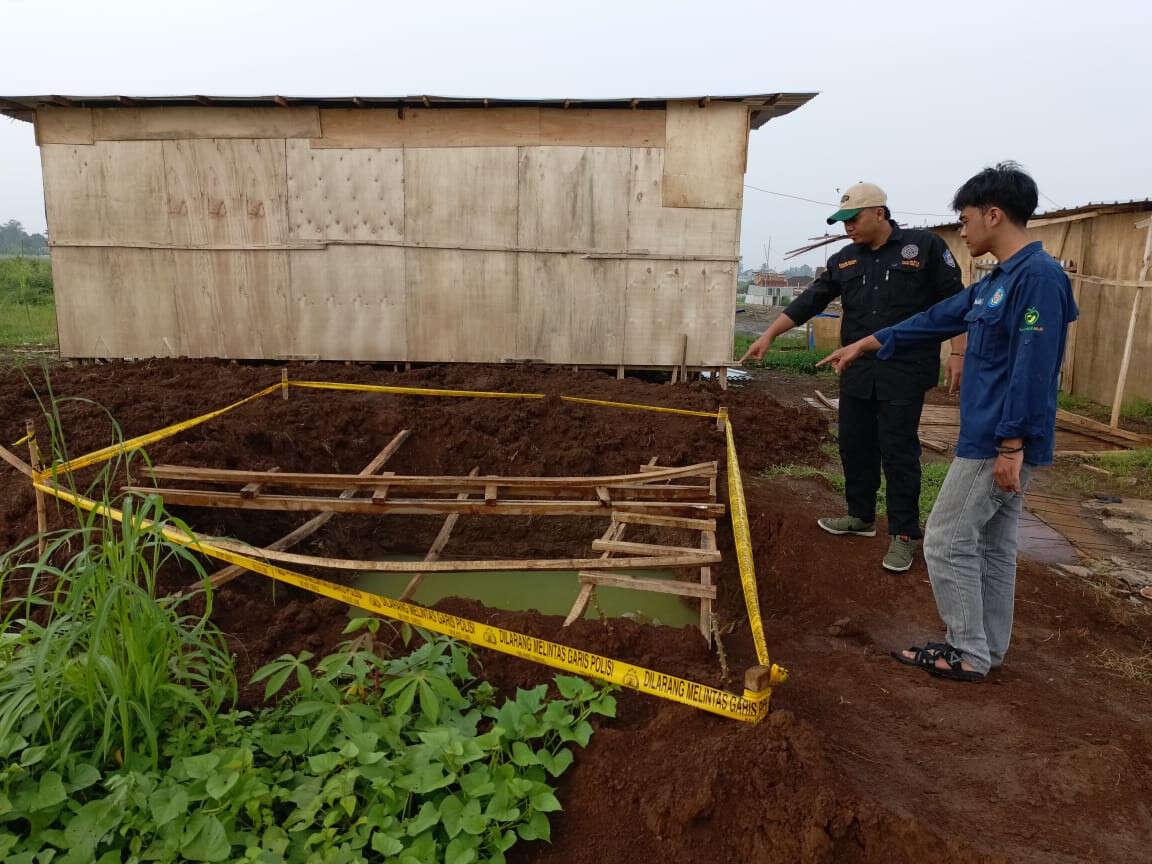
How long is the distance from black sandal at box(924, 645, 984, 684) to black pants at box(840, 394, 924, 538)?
1.21 m

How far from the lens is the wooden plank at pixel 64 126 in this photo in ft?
30.5

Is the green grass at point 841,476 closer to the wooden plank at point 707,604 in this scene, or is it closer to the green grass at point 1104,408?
the wooden plank at point 707,604

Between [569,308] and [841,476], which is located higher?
[569,308]

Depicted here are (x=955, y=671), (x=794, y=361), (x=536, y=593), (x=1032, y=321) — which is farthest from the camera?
(x=794, y=361)

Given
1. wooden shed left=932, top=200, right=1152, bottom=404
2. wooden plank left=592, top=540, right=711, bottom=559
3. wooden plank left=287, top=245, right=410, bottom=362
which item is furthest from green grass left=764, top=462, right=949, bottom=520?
wooden plank left=287, top=245, right=410, bottom=362

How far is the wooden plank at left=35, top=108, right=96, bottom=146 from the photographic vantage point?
930cm

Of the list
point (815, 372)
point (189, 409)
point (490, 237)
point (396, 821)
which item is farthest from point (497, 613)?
point (815, 372)

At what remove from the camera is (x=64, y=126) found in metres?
9.35

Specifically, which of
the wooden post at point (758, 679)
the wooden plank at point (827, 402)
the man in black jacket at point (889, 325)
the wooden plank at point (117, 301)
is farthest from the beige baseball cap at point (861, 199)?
the wooden plank at point (117, 301)

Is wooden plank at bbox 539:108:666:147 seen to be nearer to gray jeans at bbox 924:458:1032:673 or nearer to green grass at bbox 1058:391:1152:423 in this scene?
green grass at bbox 1058:391:1152:423

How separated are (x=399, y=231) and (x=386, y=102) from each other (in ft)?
4.95

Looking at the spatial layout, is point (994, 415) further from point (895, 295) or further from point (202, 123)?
point (202, 123)

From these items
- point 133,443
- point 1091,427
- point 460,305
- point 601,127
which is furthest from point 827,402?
point 133,443

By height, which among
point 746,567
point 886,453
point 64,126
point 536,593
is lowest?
point 536,593
